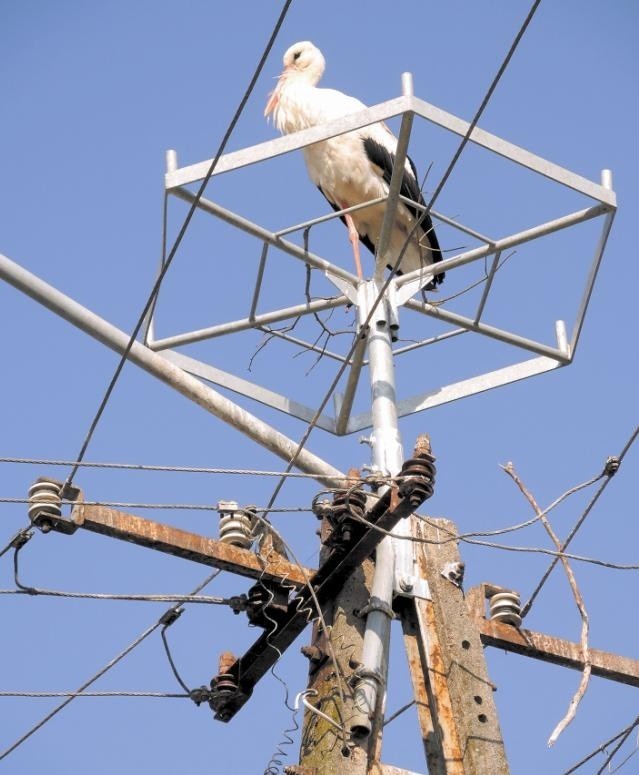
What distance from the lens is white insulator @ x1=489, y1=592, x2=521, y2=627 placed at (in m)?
6.91

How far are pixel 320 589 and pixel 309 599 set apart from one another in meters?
0.06

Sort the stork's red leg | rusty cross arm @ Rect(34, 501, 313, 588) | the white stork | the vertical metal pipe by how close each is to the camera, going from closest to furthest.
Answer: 1. the vertical metal pipe
2. rusty cross arm @ Rect(34, 501, 313, 588)
3. the stork's red leg
4. the white stork

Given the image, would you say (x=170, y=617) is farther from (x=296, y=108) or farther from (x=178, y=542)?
(x=296, y=108)

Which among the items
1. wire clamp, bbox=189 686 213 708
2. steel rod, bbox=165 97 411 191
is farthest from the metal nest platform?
wire clamp, bbox=189 686 213 708

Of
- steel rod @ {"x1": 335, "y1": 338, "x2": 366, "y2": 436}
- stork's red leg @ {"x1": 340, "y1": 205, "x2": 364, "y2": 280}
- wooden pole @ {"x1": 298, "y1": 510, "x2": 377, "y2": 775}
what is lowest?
wooden pole @ {"x1": 298, "y1": 510, "x2": 377, "y2": 775}

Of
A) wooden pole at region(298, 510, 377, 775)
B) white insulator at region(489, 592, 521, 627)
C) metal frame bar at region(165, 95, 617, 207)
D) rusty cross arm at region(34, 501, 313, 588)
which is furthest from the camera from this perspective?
metal frame bar at region(165, 95, 617, 207)

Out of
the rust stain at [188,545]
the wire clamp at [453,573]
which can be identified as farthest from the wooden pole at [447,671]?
the rust stain at [188,545]

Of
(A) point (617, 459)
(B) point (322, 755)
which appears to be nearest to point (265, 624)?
(B) point (322, 755)

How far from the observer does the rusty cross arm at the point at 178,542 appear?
6.32m

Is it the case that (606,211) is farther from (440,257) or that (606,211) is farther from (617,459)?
(440,257)

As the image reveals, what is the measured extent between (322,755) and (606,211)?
312cm

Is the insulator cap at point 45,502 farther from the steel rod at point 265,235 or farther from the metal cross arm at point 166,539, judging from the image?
the steel rod at point 265,235

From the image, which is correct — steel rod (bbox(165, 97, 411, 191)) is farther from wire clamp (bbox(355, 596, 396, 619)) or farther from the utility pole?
wire clamp (bbox(355, 596, 396, 619))

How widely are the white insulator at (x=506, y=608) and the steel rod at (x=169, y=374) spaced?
2.81 ft
